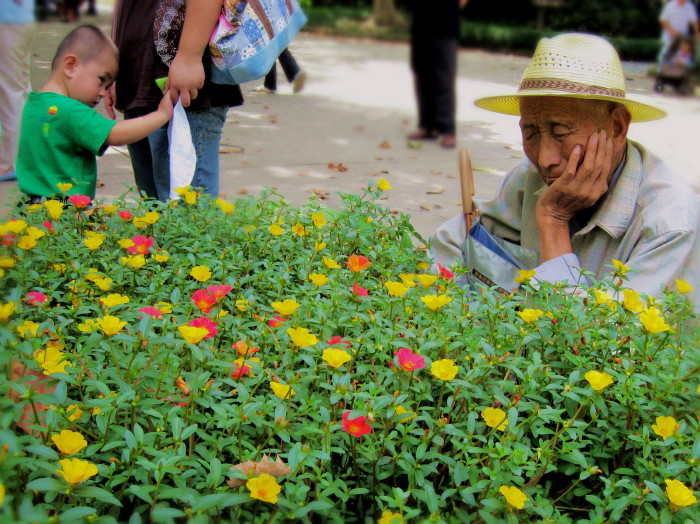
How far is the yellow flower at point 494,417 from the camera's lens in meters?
1.36

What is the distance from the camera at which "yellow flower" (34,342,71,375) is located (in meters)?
1.37

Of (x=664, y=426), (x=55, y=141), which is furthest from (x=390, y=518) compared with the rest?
(x=55, y=141)

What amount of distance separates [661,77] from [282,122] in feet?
12.3

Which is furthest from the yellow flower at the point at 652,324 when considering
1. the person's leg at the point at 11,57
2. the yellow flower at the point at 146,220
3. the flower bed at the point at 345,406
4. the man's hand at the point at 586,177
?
the yellow flower at the point at 146,220

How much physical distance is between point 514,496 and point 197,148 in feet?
7.35

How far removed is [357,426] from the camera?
50.4 inches

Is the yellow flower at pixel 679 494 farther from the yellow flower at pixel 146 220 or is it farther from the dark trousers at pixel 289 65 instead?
the dark trousers at pixel 289 65

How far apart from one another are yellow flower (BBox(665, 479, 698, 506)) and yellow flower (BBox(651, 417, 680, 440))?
0.47 ft

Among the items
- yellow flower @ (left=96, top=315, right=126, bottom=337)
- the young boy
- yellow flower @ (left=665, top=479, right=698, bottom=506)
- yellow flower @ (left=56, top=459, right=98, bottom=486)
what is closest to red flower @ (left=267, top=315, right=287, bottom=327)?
yellow flower @ (left=96, top=315, right=126, bottom=337)

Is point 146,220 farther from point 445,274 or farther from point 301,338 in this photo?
point 301,338

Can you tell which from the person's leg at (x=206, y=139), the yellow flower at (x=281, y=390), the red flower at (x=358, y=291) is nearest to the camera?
the yellow flower at (x=281, y=390)

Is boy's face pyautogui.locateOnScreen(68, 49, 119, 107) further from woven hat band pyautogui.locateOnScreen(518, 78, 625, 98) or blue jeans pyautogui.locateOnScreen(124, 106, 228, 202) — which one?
woven hat band pyautogui.locateOnScreen(518, 78, 625, 98)

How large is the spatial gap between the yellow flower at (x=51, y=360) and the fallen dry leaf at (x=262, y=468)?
41cm

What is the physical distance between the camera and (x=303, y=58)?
11.2 ft
